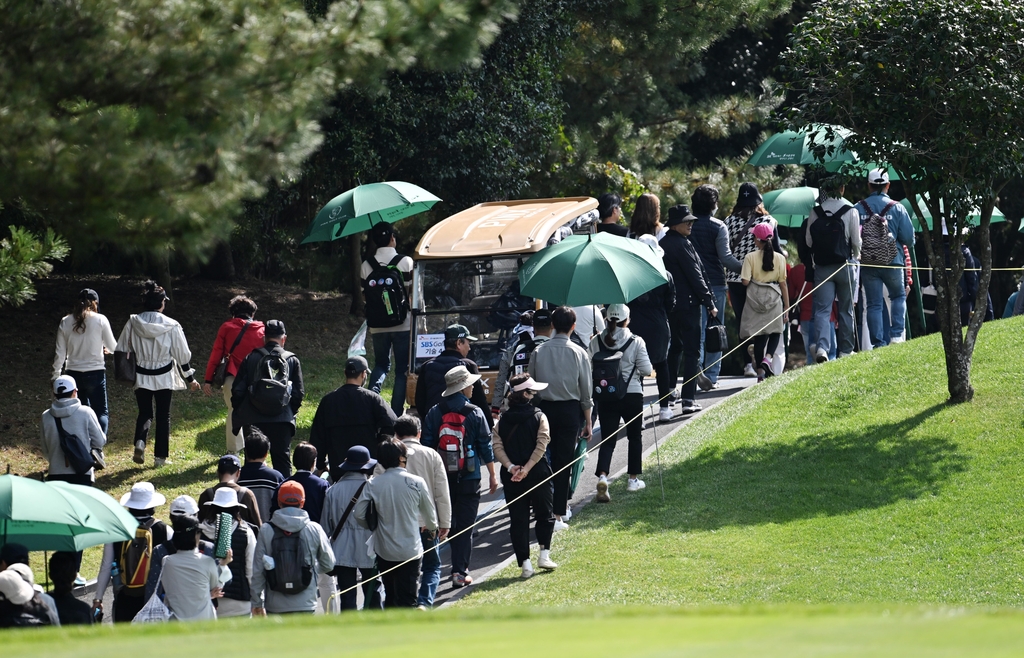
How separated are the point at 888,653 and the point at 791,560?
15.9ft

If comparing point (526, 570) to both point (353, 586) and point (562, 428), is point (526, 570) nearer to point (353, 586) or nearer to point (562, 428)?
point (562, 428)

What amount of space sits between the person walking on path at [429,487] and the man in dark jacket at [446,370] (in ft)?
4.42

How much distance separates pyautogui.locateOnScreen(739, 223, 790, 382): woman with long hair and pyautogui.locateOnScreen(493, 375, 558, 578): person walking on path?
5.02 metres

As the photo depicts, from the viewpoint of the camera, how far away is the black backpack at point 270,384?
11391mm

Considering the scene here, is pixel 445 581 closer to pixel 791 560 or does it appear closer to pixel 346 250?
pixel 791 560

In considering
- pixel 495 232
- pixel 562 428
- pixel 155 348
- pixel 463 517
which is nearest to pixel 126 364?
pixel 155 348

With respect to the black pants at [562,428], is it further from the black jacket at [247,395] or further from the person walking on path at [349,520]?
the black jacket at [247,395]

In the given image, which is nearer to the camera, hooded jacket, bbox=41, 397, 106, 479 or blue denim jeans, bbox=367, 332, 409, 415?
hooded jacket, bbox=41, 397, 106, 479

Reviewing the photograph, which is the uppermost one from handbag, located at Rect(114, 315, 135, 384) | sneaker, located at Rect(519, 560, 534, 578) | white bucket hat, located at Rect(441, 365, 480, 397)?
handbag, located at Rect(114, 315, 135, 384)

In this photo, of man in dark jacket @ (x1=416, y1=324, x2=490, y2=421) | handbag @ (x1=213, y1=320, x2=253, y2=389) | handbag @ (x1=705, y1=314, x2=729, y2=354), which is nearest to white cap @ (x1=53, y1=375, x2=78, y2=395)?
handbag @ (x1=213, y1=320, x2=253, y2=389)

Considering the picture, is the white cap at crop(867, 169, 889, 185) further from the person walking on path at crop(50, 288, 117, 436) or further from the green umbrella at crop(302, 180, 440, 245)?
the person walking on path at crop(50, 288, 117, 436)

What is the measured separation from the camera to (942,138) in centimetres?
1174

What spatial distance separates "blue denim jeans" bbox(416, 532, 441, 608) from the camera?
9.45 m

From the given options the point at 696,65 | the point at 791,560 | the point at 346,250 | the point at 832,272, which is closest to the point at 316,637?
the point at 791,560
